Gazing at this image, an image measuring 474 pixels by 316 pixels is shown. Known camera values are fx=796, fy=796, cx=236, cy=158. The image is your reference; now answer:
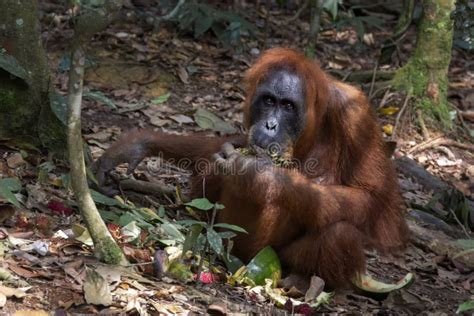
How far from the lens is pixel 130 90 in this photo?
748 centimetres

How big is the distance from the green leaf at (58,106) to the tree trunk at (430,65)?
13.6 ft

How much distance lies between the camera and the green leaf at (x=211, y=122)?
717 centimetres

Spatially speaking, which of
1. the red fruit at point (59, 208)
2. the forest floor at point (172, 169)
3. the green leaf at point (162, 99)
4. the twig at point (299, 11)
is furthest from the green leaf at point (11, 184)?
the twig at point (299, 11)

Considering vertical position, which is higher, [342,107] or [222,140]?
[342,107]

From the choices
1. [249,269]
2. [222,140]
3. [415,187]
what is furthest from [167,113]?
[249,269]

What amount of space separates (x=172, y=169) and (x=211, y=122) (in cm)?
103

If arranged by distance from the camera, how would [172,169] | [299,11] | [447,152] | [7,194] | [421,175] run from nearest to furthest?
1. [7,194]
2. [172,169]
3. [421,175]
4. [447,152]
5. [299,11]

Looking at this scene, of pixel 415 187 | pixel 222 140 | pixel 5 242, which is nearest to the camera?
pixel 5 242

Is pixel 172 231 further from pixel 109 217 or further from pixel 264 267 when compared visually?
pixel 264 267

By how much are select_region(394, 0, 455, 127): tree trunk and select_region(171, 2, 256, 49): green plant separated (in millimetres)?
1791

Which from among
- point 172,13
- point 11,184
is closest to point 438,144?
point 172,13

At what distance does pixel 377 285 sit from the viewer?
5070 mm

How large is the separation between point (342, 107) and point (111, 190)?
162cm

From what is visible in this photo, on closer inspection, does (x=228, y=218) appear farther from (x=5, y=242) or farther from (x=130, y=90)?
(x=130, y=90)
